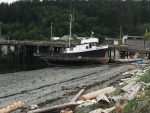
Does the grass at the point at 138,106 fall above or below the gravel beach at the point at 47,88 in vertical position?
above

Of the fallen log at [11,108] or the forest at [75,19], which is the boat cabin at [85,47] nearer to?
the fallen log at [11,108]

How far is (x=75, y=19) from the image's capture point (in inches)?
4375

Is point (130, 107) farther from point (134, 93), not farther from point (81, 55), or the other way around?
point (81, 55)

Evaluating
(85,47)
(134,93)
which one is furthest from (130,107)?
(85,47)

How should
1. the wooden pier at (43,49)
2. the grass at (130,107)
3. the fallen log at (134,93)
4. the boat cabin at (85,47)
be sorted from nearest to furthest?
the grass at (130,107), the fallen log at (134,93), the boat cabin at (85,47), the wooden pier at (43,49)

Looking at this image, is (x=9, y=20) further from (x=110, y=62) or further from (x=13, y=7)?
(x=110, y=62)

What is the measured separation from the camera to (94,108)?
11.6 m

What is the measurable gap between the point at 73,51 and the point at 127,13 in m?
67.9

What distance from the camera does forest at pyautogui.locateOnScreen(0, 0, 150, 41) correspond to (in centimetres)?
10594

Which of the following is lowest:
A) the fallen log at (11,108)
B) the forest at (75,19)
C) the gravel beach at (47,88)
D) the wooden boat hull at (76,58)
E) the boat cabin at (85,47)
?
the gravel beach at (47,88)

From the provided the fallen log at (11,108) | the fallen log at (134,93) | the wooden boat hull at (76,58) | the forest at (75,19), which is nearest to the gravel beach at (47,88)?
the fallen log at (11,108)

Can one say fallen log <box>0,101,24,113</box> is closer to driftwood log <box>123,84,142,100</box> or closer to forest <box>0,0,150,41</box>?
driftwood log <box>123,84,142,100</box>

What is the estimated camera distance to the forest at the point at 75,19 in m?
106

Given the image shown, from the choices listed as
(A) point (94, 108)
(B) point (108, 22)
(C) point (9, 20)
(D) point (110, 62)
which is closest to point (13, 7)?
(C) point (9, 20)
